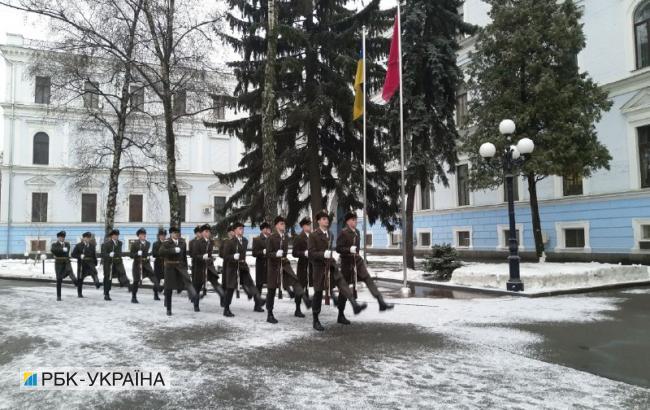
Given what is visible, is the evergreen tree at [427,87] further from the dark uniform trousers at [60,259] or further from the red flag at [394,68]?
the dark uniform trousers at [60,259]

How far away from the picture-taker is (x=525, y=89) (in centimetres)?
1758

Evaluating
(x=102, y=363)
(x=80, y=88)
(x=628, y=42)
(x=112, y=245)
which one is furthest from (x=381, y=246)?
(x=102, y=363)

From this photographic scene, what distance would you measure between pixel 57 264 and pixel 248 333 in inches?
318

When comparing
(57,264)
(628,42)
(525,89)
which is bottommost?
(57,264)

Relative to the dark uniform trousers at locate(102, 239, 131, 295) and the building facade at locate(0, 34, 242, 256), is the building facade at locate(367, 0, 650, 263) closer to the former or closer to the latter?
the dark uniform trousers at locate(102, 239, 131, 295)

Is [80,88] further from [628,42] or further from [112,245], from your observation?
[628,42]

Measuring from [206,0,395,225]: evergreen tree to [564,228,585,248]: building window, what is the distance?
931 cm

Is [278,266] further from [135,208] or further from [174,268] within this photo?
[135,208]

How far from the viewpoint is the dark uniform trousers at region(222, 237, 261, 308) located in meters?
10.5

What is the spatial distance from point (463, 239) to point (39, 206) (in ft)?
106

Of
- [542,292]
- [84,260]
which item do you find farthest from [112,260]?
[542,292]

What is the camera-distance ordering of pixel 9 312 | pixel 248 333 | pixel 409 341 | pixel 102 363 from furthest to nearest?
1. pixel 9 312
2. pixel 248 333
3. pixel 409 341
4. pixel 102 363

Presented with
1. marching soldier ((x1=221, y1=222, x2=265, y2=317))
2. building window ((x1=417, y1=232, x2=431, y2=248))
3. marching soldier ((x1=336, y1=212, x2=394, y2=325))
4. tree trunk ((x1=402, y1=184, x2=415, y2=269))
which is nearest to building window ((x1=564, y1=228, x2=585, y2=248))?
tree trunk ((x1=402, y1=184, x2=415, y2=269))

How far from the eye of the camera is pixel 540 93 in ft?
55.6
